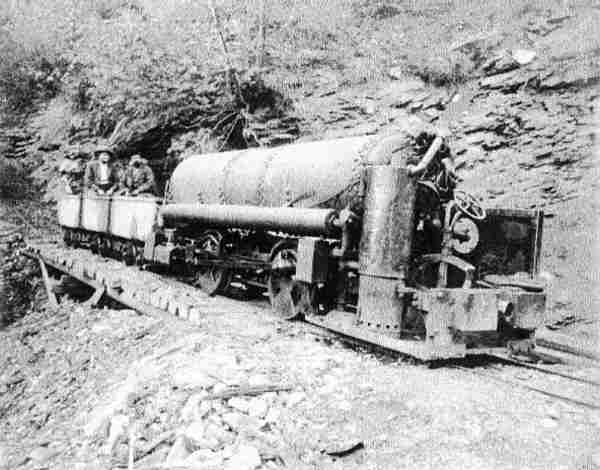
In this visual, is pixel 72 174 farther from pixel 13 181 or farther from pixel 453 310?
pixel 453 310

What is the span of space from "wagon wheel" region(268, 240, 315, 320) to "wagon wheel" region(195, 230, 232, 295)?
1.27 m

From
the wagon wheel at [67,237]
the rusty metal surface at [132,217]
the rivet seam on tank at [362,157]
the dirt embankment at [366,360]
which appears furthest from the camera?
the wagon wheel at [67,237]

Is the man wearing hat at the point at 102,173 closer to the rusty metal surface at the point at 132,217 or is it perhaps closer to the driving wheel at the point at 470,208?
the rusty metal surface at the point at 132,217

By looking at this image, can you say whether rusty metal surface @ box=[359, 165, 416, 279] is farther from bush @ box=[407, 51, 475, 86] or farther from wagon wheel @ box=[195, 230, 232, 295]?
bush @ box=[407, 51, 475, 86]

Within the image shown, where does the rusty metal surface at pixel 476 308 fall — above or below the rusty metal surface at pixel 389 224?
below

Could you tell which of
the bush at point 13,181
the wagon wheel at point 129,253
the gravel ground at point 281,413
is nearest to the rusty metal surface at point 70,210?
the wagon wheel at point 129,253

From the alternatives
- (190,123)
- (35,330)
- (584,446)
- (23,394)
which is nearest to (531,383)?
(584,446)

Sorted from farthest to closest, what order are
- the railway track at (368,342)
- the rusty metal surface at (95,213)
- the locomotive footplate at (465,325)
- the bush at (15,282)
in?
the bush at (15,282)
the rusty metal surface at (95,213)
the locomotive footplate at (465,325)
the railway track at (368,342)

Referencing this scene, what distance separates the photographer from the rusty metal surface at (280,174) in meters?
6.60

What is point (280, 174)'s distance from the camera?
296 inches

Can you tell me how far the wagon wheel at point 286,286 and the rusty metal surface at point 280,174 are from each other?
0.62 metres

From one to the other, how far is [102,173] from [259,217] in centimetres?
803

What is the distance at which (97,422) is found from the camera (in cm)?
482

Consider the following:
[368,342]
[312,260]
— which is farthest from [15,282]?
[368,342]
